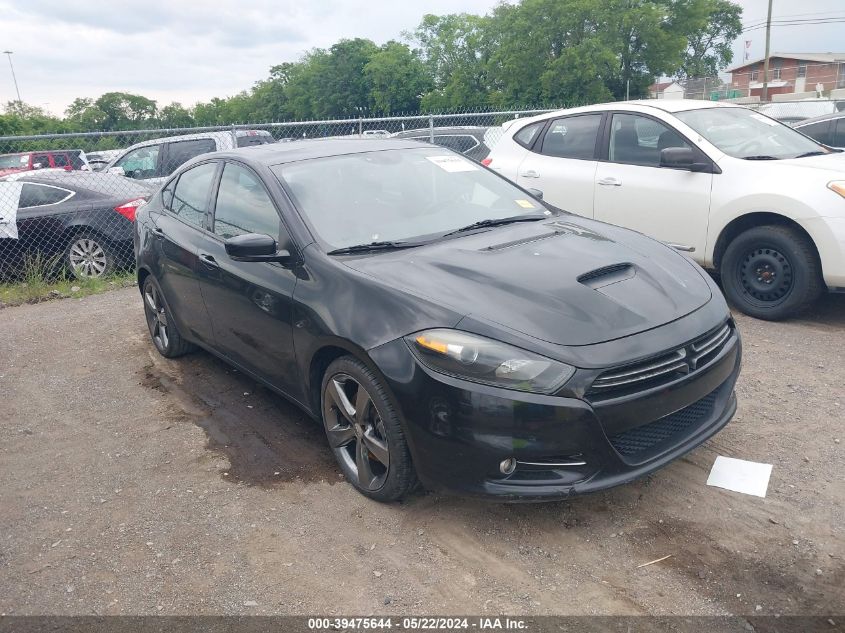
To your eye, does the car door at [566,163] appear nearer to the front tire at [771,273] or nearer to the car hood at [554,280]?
the front tire at [771,273]

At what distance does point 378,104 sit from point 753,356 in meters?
72.8

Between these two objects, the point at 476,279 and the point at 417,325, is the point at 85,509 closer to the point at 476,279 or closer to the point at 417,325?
the point at 417,325

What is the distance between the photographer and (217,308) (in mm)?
4383

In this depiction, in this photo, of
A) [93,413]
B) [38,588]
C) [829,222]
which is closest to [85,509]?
[38,588]

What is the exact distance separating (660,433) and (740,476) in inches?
28.7

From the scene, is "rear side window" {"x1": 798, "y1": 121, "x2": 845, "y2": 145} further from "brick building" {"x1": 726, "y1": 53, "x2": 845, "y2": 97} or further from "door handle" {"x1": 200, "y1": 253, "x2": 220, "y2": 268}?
"brick building" {"x1": 726, "y1": 53, "x2": 845, "y2": 97}

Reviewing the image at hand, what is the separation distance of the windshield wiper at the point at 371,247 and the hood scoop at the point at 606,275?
0.88 meters

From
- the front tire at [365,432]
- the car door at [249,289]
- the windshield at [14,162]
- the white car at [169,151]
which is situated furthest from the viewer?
the windshield at [14,162]

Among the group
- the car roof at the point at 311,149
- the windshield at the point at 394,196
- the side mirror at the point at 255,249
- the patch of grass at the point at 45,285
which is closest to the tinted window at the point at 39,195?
the patch of grass at the point at 45,285

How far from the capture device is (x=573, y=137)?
6918mm

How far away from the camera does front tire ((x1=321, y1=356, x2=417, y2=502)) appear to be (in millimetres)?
3100

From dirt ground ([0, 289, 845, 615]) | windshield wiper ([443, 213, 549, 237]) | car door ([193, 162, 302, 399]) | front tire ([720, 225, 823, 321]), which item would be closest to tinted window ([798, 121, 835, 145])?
front tire ([720, 225, 823, 321])

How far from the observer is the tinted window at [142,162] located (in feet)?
38.1

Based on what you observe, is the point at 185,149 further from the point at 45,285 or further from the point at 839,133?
the point at 839,133
